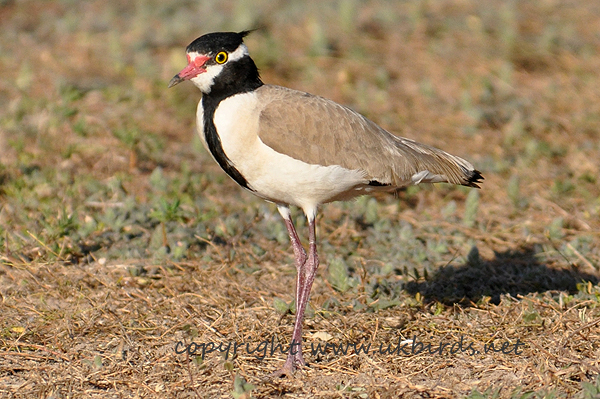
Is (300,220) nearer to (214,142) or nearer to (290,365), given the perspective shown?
(214,142)

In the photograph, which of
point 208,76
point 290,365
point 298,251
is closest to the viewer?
point 290,365

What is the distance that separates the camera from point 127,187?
262 inches

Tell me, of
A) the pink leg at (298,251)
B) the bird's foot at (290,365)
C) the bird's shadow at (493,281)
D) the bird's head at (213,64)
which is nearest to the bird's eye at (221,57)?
the bird's head at (213,64)

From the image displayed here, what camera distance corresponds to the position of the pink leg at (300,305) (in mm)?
4234

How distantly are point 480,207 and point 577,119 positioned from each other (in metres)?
2.34

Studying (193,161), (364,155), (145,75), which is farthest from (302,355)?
(145,75)

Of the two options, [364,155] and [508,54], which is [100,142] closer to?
[364,155]

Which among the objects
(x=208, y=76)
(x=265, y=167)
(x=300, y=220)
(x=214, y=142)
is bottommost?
(x=300, y=220)

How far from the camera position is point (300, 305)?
455 cm

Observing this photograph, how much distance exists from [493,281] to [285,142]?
2103 mm

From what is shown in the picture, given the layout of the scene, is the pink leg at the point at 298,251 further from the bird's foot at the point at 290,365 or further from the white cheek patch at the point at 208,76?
the white cheek patch at the point at 208,76

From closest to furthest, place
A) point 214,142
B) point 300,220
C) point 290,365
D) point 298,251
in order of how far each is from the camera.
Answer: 1. point 290,365
2. point 214,142
3. point 298,251
4. point 300,220

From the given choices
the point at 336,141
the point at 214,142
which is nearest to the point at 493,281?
the point at 336,141

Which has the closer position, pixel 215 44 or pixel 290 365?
pixel 290 365
